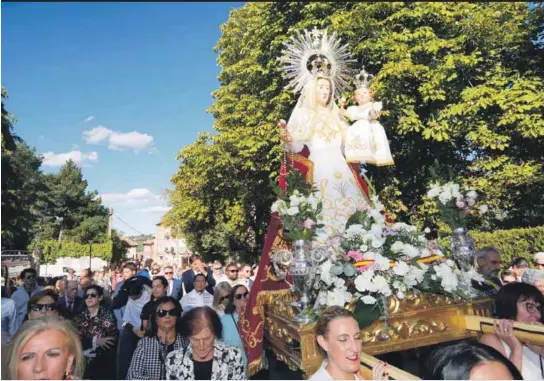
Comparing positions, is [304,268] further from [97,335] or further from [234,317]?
[97,335]

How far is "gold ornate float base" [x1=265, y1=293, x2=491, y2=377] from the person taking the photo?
3.08m

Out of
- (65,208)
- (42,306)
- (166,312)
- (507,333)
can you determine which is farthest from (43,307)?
(65,208)

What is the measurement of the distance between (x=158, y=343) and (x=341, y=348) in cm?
197

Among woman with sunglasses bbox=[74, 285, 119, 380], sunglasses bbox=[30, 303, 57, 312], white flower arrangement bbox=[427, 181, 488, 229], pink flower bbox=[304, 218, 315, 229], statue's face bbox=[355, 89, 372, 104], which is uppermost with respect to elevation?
statue's face bbox=[355, 89, 372, 104]

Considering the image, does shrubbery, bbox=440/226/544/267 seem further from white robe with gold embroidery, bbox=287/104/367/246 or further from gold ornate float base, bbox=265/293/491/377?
gold ornate float base, bbox=265/293/491/377

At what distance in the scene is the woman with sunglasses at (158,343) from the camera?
346 centimetres

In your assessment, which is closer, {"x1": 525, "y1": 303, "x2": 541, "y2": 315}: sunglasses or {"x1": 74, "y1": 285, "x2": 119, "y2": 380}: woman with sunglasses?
{"x1": 525, "y1": 303, "x2": 541, "y2": 315}: sunglasses

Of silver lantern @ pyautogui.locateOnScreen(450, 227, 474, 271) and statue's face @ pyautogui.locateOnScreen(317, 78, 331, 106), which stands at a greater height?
statue's face @ pyautogui.locateOnScreen(317, 78, 331, 106)

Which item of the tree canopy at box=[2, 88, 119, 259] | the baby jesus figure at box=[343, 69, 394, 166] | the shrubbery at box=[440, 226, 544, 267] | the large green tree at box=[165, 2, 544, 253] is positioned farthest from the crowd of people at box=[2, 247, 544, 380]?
the tree canopy at box=[2, 88, 119, 259]

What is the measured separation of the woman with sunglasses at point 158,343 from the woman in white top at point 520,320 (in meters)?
2.62

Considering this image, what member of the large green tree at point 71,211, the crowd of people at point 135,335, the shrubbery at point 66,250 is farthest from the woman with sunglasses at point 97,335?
the large green tree at point 71,211

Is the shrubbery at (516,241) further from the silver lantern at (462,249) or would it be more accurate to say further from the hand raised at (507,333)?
the hand raised at (507,333)

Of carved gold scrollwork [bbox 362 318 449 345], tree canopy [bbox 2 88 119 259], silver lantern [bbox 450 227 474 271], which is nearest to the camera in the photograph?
carved gold scrollwork [bbox 362 318 449 345]

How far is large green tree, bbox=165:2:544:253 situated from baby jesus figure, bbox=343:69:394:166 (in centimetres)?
633
